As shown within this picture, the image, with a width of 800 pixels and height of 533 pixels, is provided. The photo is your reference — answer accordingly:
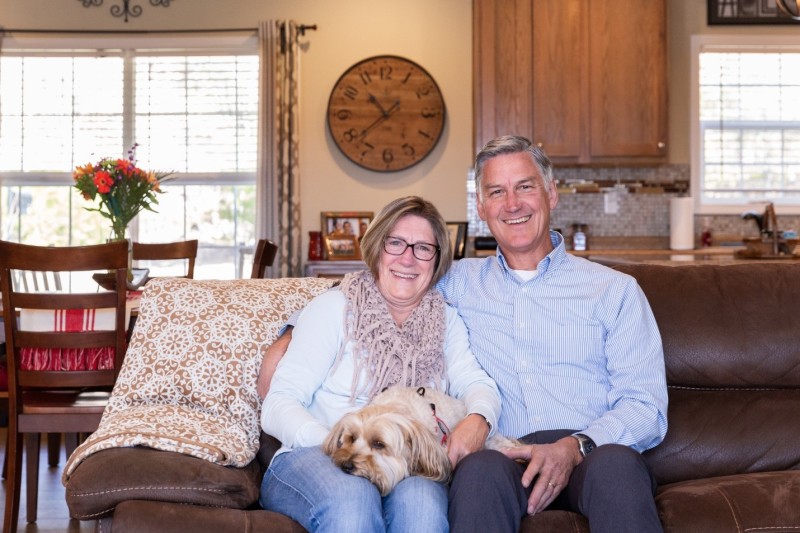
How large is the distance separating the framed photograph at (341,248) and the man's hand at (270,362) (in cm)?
345

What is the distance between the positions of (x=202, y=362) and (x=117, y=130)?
4.24m

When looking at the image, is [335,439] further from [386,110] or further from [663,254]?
[386,110]

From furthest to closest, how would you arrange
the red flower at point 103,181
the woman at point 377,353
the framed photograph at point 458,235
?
the framed photograph at point 458,235, the red flower at point 103,181, the woman at point 377,353

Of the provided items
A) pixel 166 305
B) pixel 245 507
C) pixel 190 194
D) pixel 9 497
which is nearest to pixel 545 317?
pixel 245 507

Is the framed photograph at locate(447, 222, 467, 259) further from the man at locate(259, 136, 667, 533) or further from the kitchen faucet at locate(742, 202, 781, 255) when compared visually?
the man at locate(259, 136, 667, 533)

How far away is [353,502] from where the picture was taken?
1879 millimetres

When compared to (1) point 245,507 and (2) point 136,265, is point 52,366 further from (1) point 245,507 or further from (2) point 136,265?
(2) point 136,265

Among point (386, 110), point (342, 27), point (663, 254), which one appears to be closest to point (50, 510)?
point (386, 110)

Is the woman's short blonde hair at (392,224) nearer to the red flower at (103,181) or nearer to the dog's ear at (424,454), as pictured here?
the dog's ear at (424,454)

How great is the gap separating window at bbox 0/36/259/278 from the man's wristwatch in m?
4.43

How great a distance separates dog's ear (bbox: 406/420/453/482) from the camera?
1923 mm

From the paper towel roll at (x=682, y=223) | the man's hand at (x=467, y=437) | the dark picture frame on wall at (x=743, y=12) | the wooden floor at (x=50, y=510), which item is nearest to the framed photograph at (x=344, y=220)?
the paper towel roll at (x=682, y=223)

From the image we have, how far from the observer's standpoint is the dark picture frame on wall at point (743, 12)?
20.1 ft

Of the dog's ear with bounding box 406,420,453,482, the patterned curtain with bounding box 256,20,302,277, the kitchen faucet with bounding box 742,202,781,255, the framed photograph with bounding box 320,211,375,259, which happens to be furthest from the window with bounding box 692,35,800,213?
the dog's ear with bounding box 406,420,453,482
